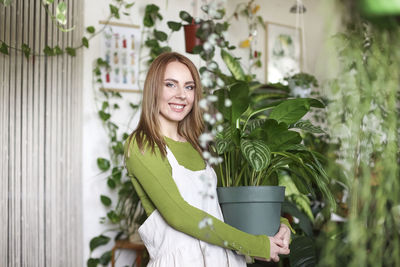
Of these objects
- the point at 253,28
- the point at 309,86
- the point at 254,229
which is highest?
the point at 253,28

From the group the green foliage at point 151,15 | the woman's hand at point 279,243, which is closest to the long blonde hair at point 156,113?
the woman's hand at point 279,243

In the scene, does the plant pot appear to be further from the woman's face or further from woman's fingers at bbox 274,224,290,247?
woman's fingers at bbox 274,224,290,247

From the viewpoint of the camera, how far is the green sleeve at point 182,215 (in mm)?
1201

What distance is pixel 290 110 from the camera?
1307 mm

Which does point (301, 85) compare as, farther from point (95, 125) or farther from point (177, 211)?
point (177, 211)

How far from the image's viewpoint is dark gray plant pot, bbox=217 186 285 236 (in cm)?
Result: 124

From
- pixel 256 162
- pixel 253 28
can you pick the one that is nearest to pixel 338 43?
pixel 256 162

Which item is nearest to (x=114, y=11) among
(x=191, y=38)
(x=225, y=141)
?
(x=191, y=38)

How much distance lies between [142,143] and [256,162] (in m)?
0.36

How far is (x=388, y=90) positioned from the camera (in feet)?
2.45

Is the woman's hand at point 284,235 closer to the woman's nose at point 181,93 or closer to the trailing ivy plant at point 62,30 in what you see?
the woman's nose at point 181,93

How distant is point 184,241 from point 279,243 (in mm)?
289

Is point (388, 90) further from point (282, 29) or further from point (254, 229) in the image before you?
point (282, 29)

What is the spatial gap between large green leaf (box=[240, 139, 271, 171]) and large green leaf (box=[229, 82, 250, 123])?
13 cm
